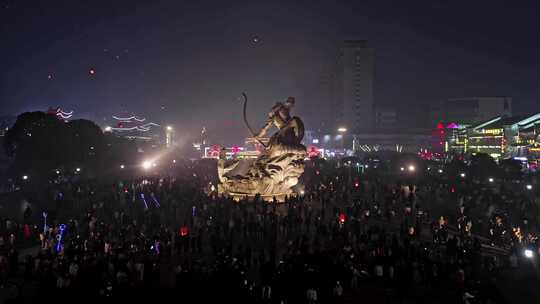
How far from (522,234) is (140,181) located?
74.5 ft

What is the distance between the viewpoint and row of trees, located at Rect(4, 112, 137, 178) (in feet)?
88.3

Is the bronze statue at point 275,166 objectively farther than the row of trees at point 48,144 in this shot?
No

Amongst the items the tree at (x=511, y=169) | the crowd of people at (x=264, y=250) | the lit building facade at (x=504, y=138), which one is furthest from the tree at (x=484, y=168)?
the lit building facade at (x=504, y=138)

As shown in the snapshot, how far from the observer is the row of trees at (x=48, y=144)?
26922mm

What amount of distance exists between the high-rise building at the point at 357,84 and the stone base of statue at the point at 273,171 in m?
80.1

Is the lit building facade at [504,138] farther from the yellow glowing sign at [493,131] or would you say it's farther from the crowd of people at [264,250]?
the crowd of people at [264,250]

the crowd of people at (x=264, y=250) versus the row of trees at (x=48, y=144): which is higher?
the row of trees at (x=48, y=144)

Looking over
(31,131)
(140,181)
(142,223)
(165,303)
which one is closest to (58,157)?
(31,131)

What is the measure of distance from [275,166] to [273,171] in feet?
0.99

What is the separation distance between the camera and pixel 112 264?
9891 mm

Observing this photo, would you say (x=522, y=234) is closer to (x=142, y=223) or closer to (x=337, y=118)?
(x=142, y=223)

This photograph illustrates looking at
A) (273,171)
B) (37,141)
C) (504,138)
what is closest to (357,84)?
(504,138)

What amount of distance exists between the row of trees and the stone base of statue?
14.0 meters

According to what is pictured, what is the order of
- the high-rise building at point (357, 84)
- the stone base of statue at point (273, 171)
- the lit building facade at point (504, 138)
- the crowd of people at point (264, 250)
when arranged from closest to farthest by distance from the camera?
the crowd of people at point (264, 250), the stone base of statue at point (273, 171), the lit building facade at point (504, 138), the high-rise building at point (357, 84)
